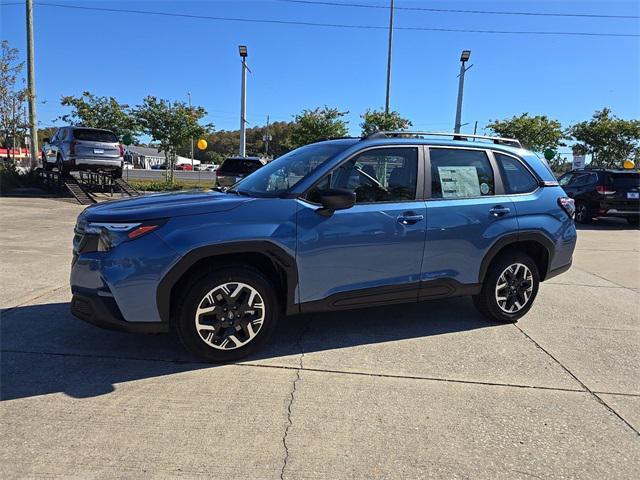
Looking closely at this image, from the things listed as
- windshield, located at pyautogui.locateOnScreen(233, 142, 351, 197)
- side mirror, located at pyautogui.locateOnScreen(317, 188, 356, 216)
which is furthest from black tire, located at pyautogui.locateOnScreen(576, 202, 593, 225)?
side mirror, located at pyautogui.locateOnScreen(317, 188, 356, 216)

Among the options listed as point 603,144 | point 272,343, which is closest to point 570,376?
point 272,343

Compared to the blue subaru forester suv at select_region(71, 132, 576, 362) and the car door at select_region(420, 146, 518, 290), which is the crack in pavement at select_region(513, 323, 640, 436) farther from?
the car door at select_region(420, 146, 518, 290)

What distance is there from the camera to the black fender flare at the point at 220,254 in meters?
3.49

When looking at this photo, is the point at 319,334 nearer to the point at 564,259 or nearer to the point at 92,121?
the point at 564,259

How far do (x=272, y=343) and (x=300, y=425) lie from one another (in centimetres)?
132

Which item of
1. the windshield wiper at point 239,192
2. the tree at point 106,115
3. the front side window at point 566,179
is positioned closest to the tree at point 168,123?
the tree at point 106,115

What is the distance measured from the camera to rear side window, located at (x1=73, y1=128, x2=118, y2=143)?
16078 mm

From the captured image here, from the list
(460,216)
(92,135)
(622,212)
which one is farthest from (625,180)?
(92,135)

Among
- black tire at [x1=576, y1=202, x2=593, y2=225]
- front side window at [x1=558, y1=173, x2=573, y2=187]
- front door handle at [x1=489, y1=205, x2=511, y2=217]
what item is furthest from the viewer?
front side window at [x1=558, y1=173, x2=573, y2=187]

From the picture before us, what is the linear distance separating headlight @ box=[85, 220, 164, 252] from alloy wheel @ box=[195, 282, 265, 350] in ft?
2.15

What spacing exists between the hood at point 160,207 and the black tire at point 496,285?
2.56 m

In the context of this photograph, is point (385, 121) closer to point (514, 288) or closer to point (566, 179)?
point (566, 179)

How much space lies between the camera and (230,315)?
12.2 ft

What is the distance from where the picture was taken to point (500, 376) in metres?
3.77
